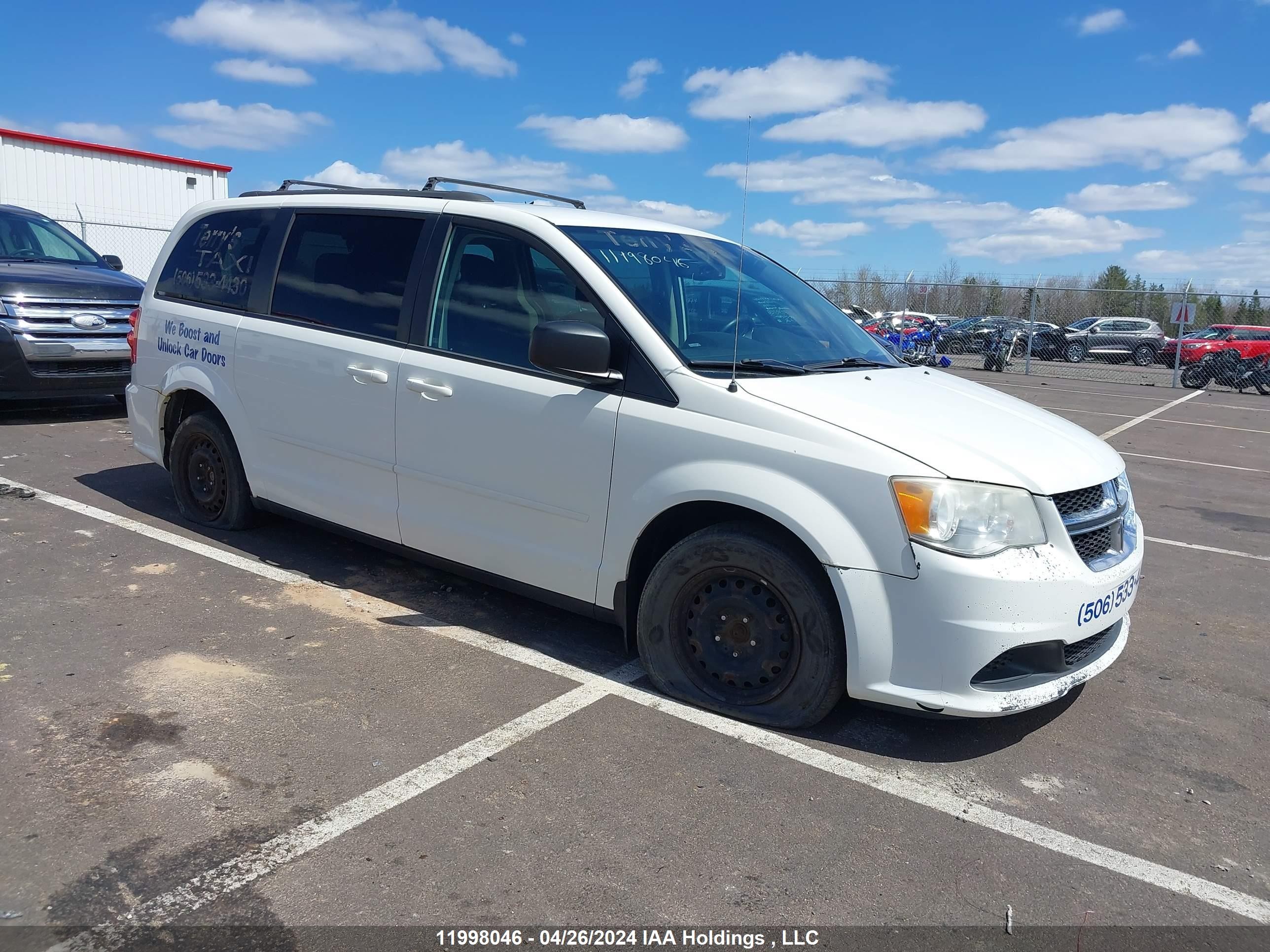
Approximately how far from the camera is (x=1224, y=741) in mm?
3779

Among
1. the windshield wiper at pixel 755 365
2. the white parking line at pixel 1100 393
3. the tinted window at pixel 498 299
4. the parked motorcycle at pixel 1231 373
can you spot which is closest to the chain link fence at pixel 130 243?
the white parking line at pixel 1100 393

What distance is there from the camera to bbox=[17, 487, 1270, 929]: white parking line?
2.62 metres

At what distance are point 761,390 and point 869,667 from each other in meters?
1.06

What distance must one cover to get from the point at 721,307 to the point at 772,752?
189 centimetres

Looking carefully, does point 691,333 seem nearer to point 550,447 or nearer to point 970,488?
point 550,447

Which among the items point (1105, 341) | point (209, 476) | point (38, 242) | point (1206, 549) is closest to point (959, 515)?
point (209, 476)

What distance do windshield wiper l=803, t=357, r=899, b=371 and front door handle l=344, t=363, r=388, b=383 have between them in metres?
1.88

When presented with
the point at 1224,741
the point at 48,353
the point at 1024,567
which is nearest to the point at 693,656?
the point at 1024,567

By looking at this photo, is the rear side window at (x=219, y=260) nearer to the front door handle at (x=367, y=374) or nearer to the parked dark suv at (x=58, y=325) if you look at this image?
the front door handle at (x=367, y=374)

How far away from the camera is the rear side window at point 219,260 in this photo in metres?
5.30

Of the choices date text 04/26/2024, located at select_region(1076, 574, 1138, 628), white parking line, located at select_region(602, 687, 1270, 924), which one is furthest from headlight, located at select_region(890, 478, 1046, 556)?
white parking line, located at select_region(602, 687, 1270, 924)

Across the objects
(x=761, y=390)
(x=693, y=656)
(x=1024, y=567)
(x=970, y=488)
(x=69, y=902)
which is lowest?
(x=69, y=902)

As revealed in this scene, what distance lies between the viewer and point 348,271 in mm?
4805

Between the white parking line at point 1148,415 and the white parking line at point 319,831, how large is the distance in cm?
812
